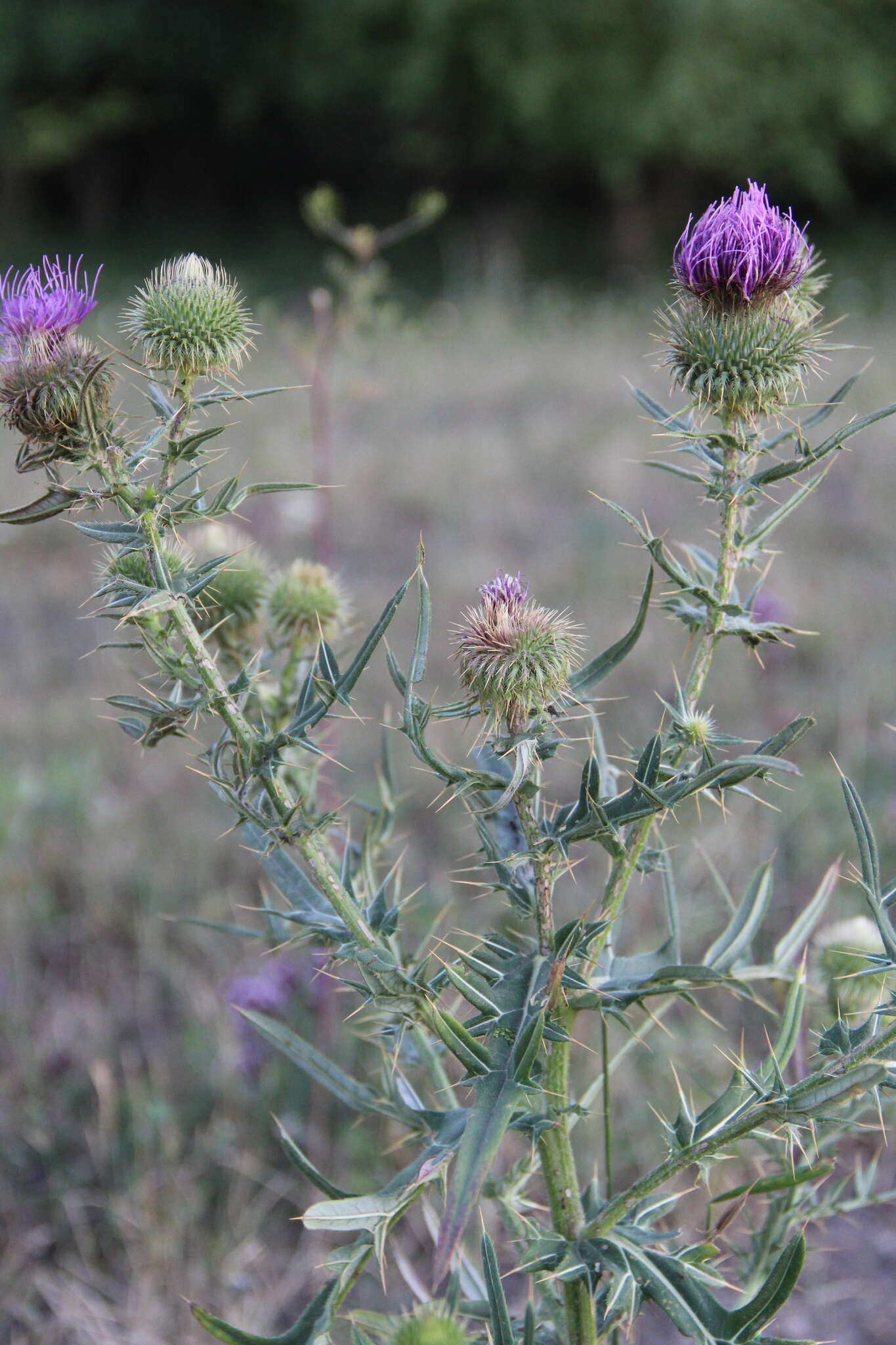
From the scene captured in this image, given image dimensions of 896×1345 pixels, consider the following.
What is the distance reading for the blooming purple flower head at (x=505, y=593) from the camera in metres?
1.55

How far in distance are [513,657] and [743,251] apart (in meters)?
0.61

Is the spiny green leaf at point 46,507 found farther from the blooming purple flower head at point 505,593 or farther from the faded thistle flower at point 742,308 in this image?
the faded thistle flower at point 742,308

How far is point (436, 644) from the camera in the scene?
5.26 m

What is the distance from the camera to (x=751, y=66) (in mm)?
18516

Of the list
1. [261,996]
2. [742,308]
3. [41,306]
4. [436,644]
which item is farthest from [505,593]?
[436,644]

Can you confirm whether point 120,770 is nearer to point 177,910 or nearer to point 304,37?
point 177,910

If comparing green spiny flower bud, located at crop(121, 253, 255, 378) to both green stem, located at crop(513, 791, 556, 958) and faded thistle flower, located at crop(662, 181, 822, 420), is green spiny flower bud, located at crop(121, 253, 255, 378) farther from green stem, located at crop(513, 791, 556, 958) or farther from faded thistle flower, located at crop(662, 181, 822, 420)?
green stem, located at crop(513, 791, 556, 958)

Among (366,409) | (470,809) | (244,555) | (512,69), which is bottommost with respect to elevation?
(470,809)

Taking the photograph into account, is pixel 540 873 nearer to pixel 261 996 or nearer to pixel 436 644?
pixel 261 996

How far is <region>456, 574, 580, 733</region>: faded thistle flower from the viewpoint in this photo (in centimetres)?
147

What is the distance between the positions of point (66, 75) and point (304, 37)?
5.35 m

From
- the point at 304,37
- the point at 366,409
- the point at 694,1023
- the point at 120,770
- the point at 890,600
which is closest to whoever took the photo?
the point at 694,1023

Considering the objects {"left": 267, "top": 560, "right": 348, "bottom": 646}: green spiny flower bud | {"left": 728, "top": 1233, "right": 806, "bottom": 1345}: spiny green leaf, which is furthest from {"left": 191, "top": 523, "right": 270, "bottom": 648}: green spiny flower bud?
{"left": 728, "top": 1233, "right": 806, "bottom": 1345}: spiny green leaf

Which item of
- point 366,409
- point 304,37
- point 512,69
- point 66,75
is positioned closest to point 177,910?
point 366,409
